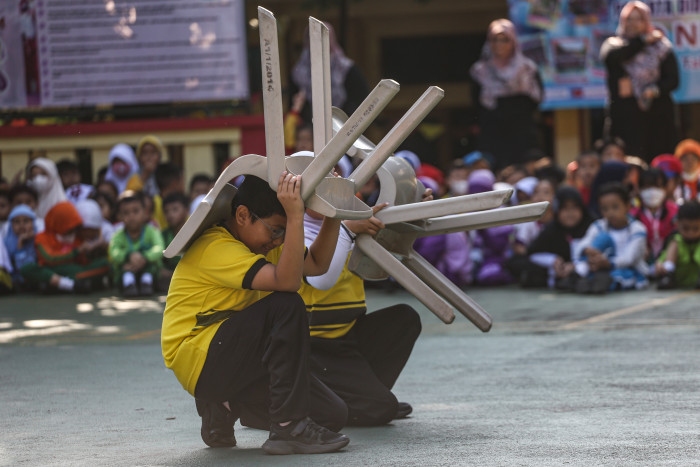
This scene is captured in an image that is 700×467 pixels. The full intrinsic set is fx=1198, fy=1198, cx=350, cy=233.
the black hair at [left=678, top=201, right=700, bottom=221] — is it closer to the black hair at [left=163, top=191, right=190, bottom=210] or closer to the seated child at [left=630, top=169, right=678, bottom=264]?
the seated child at [left=630, top=169, right=678, bottom=264]

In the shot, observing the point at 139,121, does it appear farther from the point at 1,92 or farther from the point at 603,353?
the point at 603,353

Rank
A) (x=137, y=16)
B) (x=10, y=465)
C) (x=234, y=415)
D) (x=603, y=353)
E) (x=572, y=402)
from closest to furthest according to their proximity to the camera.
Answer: (x=10, y=465) → (x=234, y=415) → (x=572, y=402) → (x=603, y=353) → (x=137, y=16)

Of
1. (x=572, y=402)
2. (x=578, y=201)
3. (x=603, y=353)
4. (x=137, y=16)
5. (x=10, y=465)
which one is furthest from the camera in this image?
(x=137, y=16)

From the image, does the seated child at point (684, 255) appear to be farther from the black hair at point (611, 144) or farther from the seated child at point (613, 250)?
the black hair at point (611, 144)

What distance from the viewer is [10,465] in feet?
12.6

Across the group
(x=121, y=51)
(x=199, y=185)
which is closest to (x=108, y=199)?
(x=199, y=185)

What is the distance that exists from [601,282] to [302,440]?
17.5 ft

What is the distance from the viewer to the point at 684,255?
896 centimetres

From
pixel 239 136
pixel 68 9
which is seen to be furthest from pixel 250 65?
pixel 68 9

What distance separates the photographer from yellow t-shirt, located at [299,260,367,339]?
464cm

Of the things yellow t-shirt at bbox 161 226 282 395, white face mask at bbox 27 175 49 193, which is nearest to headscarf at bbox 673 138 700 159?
white face mask at bbox 27 175 49 193

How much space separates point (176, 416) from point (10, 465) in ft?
3.29

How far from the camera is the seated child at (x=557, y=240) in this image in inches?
372

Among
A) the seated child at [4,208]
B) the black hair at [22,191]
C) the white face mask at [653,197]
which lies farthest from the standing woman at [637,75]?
the seated child at [4,208]
